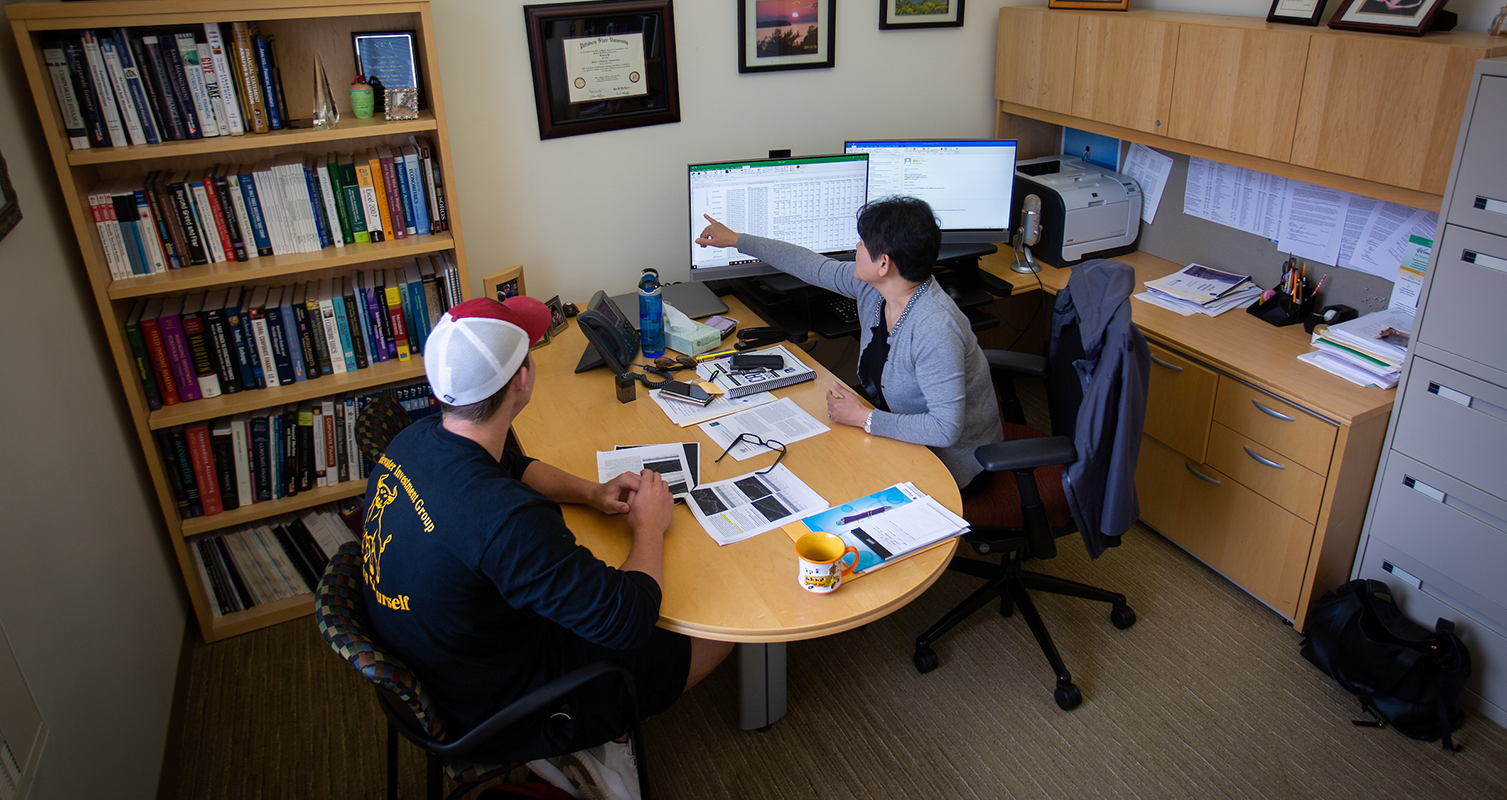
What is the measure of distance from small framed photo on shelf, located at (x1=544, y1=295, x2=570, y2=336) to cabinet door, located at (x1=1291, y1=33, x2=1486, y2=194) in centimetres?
219

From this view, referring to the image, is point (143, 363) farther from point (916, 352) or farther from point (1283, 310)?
point (1283, 310)

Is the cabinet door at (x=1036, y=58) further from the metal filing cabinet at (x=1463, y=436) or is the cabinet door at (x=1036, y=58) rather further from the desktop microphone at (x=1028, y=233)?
the metal filing cabinet at (x=1463, y=436)

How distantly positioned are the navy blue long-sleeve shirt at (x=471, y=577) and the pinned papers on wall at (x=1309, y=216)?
2.35 metres

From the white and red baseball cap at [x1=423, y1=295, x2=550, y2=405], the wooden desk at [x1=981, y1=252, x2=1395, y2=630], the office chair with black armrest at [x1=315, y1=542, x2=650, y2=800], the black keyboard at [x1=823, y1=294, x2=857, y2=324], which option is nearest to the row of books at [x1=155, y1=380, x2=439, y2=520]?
the office chair with black armrest at [x1=315, y1=542, x2=650, y2=800]

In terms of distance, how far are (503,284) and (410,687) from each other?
1519 millimetres

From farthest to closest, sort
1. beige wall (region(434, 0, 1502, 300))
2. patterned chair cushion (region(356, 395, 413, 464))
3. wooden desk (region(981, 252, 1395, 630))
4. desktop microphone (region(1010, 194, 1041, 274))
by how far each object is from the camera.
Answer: desktop microphone (region(1010, 194, 1041, 274)) → beige wall (region(434, 0, 1502, 300)) → wooden desk (region(981, 252, 1395, 630)) → patterned chair cushion (region(356, 395, 413, 464))

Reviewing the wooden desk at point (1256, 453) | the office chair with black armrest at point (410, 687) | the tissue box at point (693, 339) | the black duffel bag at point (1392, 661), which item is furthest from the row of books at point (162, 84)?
the black duffel bag at point (1392, 661)

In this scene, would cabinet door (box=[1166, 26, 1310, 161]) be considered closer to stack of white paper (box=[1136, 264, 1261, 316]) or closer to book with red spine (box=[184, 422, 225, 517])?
stack of white paper (box=[1136, 264, 1261, 316])

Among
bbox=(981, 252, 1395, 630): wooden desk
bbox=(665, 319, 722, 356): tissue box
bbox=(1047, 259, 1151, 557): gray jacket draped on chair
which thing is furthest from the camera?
bbox=(665, 319, 722, 356): tissue box

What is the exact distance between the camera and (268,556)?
2779 mm

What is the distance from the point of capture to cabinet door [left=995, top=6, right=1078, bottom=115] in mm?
3197

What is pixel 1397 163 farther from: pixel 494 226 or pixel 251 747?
pixel 251 747

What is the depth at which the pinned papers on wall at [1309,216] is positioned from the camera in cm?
256

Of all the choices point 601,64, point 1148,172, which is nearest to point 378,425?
point 601,64
